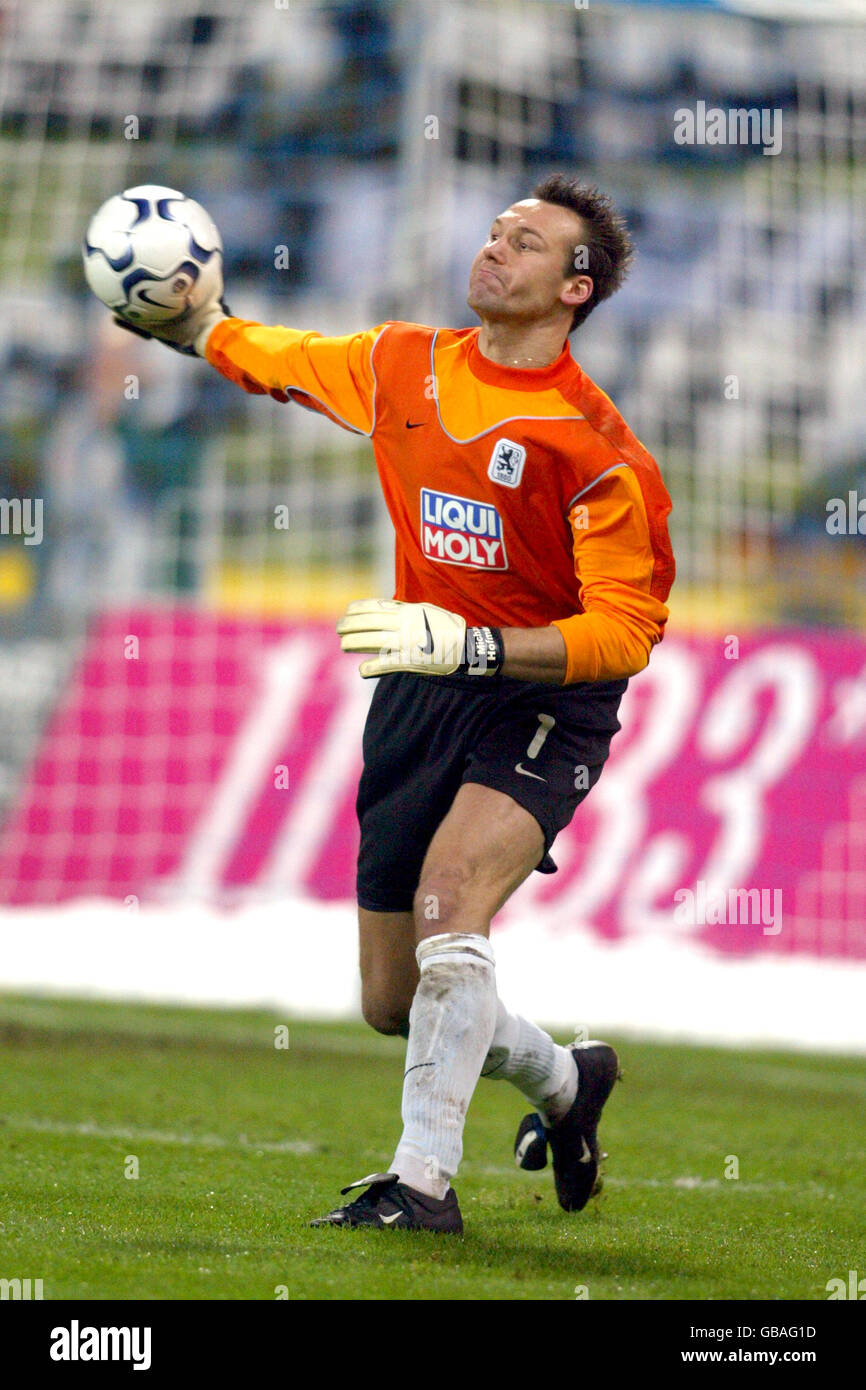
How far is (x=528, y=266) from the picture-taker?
5.14m

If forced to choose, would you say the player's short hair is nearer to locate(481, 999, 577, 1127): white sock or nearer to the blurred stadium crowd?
locate(481, 999, 577, 1127): white sock

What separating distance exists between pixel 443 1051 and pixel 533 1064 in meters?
0.74

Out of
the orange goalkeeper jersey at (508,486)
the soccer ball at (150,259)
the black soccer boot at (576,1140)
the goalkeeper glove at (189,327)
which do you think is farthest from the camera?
the goalkeeper glove at (189,327)

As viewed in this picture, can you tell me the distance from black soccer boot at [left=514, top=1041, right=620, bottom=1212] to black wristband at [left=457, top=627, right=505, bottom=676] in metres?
1.48

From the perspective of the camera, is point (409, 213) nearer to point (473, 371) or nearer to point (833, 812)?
point (833, 812)

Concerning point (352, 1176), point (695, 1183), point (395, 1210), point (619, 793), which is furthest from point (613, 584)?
point (619, 793)

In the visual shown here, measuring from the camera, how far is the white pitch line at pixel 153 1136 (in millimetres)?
6156

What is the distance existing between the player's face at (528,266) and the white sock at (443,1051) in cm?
169

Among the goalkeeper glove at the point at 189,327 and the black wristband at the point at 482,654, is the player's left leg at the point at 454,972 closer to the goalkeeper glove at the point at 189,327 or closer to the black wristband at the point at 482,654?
the black wristband at the point at 482,654

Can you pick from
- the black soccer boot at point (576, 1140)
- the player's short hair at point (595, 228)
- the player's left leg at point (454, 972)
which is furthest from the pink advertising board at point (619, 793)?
the player's left leg at point (454, 972)

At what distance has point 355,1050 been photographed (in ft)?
31.6

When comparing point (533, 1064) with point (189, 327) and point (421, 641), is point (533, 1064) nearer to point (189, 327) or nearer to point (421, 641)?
point (421, 641)

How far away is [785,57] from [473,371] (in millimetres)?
11103
